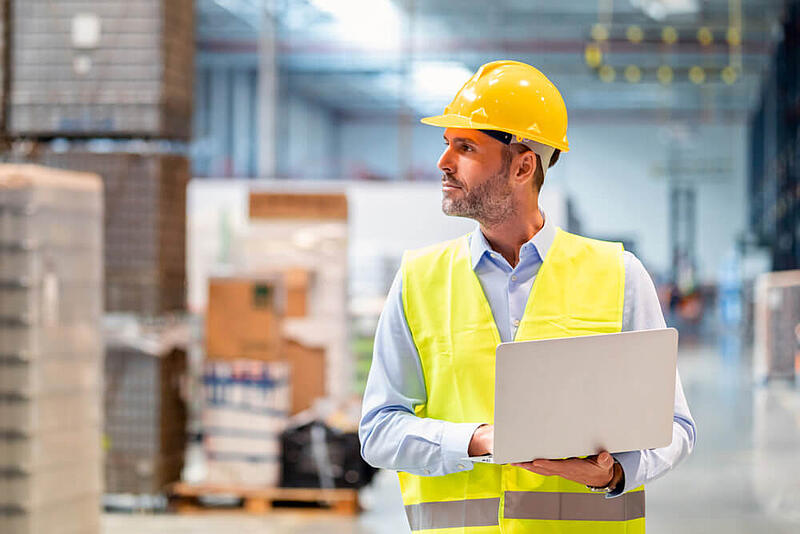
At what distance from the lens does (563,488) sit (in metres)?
1.95

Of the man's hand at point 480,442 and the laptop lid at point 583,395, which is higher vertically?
the laptop lid at point 583,395

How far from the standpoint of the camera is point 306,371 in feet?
27.5

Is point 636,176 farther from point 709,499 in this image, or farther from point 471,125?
point 471,125

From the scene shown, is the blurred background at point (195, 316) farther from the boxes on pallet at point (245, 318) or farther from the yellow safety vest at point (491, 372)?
the yellow safety vest at point (491, 372)

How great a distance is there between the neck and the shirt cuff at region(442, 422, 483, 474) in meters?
0.40

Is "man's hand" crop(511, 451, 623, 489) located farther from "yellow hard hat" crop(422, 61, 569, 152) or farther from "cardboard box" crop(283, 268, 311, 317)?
"cardboard box" crop(283, 268, 311, 317)

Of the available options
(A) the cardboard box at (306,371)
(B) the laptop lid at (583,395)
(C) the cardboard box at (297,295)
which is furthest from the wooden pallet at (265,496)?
(B) the laptop lid at (583,395)

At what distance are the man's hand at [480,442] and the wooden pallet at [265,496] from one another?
513 centimetres

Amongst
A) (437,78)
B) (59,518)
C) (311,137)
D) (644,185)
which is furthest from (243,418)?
(644,185)

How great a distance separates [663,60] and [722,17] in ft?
9.76

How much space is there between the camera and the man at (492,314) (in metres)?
1.94

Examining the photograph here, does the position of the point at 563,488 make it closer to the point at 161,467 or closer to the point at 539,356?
the point at 539,356

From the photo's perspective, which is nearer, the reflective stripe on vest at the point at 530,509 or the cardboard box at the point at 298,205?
the reflective stripe on vest at the point at 530,509

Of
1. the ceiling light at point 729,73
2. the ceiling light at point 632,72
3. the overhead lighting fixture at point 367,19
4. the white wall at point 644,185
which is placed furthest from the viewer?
the white wall at point 644,185
